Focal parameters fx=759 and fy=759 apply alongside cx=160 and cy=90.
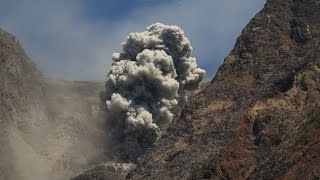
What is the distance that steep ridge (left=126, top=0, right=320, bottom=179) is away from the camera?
3425cm

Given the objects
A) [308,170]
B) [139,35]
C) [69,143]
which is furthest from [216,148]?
[69,143]

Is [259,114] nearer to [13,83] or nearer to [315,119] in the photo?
[315,119]

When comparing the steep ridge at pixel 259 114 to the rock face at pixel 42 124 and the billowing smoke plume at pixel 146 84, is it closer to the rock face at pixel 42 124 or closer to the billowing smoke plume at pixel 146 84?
the billowing smoke plume at pixel 146 84

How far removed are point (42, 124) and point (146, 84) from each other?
3653 centimetres

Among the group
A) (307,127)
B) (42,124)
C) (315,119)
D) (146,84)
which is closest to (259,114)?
(307,127)

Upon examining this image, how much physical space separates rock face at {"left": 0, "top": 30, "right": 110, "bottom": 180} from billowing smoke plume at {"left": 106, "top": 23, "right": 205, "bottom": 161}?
5.81m

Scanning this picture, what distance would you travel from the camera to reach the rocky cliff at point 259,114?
34.2 m

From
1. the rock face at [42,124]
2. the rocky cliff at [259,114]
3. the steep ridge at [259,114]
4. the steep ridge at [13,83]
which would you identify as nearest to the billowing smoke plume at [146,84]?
the rock face at [42,124]

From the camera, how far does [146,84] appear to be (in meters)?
79.7

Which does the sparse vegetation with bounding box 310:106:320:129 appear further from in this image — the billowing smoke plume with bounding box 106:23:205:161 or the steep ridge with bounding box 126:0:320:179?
the billowing smoke plume with bounding box 106:23:205:161

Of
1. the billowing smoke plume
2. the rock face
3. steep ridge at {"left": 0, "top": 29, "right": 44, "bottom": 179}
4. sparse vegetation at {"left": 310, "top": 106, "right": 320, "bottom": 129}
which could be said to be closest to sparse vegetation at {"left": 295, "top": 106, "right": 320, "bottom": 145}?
sparse vegetation at {"left": 310, "top": 106, "right": 320, "bottom": 129}

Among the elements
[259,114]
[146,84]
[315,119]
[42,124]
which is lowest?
[315,119]

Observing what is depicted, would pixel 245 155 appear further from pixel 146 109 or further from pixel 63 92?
pixel 63 92

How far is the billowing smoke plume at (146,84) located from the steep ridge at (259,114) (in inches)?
714
